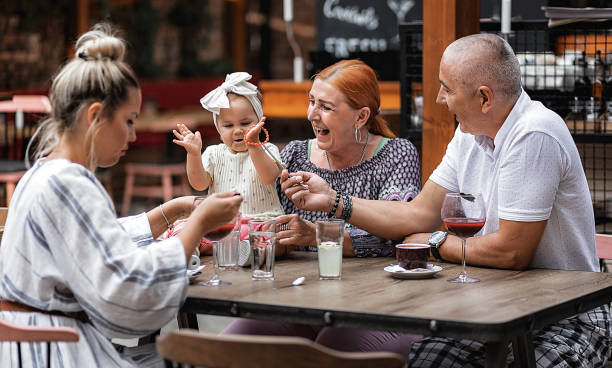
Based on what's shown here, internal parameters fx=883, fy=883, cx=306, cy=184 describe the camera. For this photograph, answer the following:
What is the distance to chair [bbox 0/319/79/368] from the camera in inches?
76.5

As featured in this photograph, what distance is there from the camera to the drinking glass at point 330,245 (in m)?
2.33

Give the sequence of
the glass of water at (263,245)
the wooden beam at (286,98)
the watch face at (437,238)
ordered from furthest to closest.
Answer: the wooden beam at (286,98)
the watch face at (437,238)
the glass of water at (263,245)

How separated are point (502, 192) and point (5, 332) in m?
1.37

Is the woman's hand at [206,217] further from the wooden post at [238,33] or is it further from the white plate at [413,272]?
the wooden post at [238,33]

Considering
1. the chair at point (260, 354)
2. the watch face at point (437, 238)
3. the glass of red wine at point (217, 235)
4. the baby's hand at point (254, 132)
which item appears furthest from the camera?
the baby's hand at point (254, 132)

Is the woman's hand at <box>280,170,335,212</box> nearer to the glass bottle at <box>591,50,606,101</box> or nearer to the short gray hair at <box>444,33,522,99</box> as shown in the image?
the short gray hair at <box>444,33,522,99</box>

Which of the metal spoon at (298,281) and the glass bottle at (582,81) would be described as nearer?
the metal spoon at (298,281)

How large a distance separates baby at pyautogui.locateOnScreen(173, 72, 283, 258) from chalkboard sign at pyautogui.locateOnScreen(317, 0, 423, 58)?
5134 mm

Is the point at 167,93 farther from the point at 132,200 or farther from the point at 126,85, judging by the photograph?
the point at 126,85

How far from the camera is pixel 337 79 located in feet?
9.64

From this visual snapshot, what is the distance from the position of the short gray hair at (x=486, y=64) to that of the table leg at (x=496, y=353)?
87 cm

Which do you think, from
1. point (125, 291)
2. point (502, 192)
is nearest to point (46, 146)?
point (125, 291)

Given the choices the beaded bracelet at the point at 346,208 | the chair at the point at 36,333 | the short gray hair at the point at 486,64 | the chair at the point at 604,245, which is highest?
the short gray hair at the point at 486,64

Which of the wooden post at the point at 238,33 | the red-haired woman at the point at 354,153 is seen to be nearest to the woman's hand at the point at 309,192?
the red-haired woman at the point at 354,153
